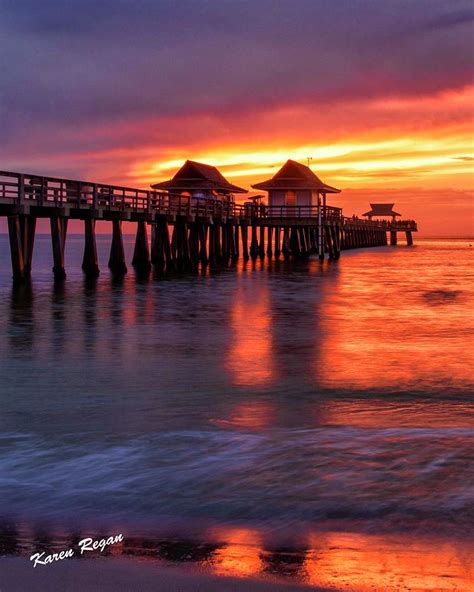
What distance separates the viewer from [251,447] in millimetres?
7180

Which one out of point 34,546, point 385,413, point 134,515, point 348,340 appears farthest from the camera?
point 348,340

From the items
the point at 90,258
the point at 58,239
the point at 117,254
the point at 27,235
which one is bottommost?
the point at 90,258

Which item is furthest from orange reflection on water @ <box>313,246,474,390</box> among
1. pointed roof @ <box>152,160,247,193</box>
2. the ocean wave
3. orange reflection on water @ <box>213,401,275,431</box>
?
pointed roof @ <box>152,160,247,193</box>

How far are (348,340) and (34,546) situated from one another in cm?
1118

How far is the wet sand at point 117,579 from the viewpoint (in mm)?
4145

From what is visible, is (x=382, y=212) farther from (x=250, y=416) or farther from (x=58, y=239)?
(x=250, y=416)

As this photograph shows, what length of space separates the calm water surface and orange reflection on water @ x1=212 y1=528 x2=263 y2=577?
16 mm

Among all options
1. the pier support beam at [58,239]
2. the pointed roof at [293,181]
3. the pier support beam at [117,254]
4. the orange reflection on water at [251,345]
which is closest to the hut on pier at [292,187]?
the pointed roof at [293,181]

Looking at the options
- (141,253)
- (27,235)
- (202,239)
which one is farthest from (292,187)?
(27,235)

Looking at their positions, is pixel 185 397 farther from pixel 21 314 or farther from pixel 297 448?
pixel 21 314

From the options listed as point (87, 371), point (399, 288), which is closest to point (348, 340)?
point (87, 371)

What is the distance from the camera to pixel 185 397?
974 cm

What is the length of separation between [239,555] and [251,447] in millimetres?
2549

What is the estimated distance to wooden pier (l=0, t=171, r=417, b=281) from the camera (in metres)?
25.8
